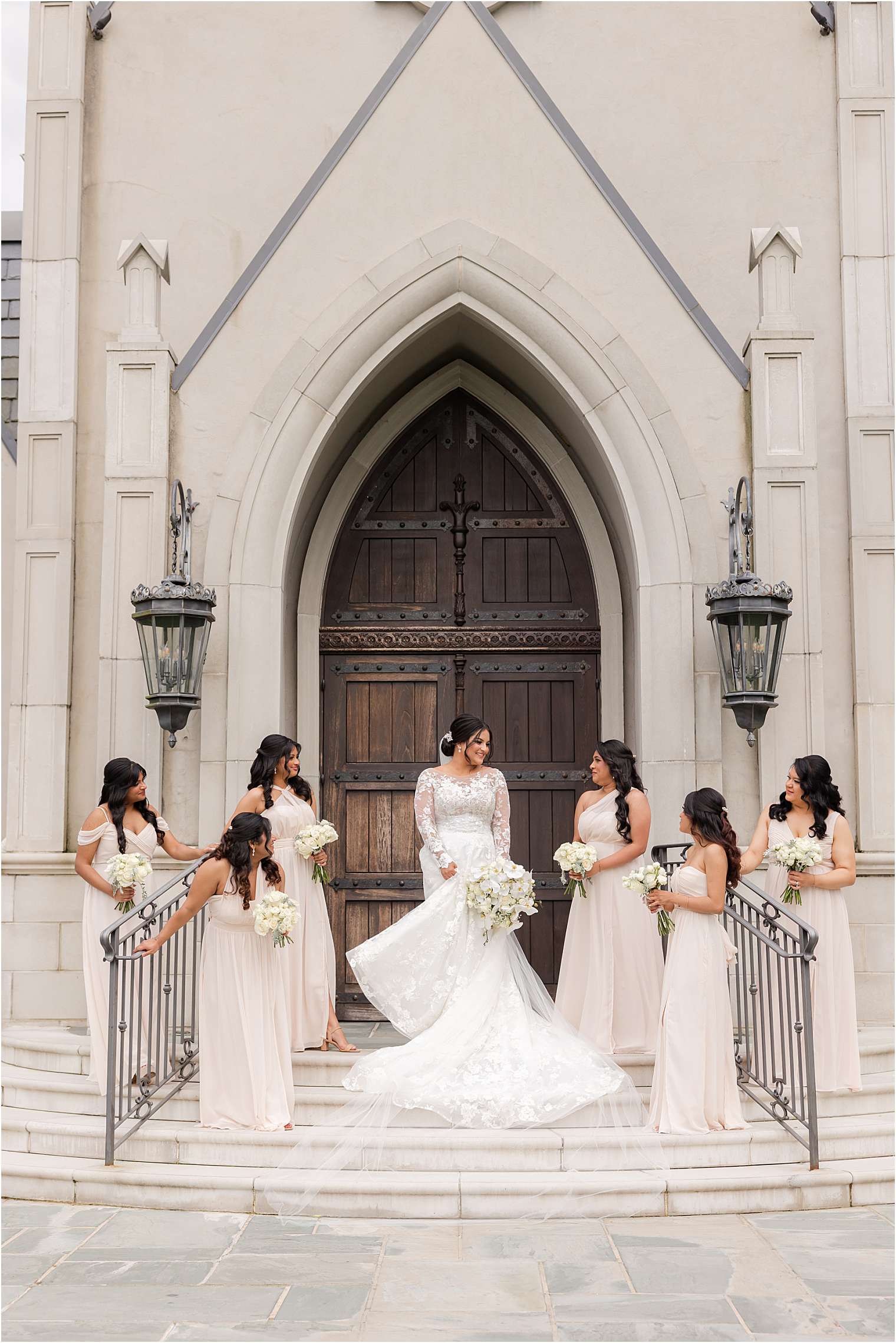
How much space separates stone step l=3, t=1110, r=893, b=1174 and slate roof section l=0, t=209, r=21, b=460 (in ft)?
22.2

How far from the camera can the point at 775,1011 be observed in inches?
315

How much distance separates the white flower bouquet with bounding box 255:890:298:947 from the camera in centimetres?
657

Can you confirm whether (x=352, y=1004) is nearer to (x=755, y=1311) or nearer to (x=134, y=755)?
(x=134, y=755)

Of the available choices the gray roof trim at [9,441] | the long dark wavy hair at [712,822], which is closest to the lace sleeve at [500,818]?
the long dark wavy hair at [712,822]

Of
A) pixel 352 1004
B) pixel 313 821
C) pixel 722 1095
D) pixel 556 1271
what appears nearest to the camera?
pixel 556 1271

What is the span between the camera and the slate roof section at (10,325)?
12.1 metres

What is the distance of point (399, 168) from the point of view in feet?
30.1

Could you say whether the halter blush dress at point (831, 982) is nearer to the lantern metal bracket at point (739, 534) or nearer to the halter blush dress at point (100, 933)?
the lantern metal bracket at point (739, 534)

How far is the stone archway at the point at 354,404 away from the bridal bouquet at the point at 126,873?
1225mm

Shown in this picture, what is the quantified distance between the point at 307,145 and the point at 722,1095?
7887 mm

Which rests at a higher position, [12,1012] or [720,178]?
[720,178]

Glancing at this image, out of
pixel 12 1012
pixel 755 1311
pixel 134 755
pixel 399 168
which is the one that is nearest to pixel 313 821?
pixel 134 755

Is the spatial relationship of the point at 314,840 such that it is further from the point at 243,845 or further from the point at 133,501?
the point at 133,501

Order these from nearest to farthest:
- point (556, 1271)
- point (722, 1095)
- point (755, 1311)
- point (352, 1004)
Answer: point (755, 1311)
point (556, 1271)
point (722, 1095)
point (352, 1004)
